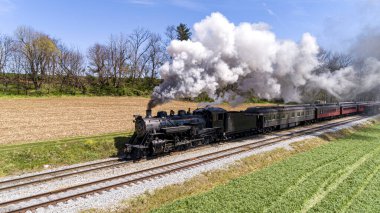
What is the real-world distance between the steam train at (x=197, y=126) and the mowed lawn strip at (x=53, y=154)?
1961mm

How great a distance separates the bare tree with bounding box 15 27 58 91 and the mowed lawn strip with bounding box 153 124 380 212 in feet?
175

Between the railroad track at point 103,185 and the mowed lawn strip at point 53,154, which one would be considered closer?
the railroad track at point 103,185

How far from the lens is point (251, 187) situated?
40.1 feet

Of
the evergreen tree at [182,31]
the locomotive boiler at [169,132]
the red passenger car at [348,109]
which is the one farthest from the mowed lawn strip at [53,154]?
the evergreen tree at [182,31]

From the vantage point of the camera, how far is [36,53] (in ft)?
191

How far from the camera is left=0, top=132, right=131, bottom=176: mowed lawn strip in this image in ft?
51.1

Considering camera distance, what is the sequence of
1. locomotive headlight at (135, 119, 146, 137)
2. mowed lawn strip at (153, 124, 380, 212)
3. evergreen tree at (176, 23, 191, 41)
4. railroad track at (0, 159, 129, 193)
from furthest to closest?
evergreen tree at (176, 23, 191, 41)
locomotive headlight at (135, 119, 146, 137)
railroad track at (0, 159, 129, 193)
mowed lawn strip at (153, 124, 380, 212)

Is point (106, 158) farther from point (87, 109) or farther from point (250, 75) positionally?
point (87, 109)

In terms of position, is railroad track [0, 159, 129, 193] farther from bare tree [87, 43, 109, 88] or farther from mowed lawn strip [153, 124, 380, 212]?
bare tree [87, 43, 109, 88]

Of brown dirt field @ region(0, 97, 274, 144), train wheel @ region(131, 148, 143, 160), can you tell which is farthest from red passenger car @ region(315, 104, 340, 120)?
train wheel @ region(131, 148, 143, 160)

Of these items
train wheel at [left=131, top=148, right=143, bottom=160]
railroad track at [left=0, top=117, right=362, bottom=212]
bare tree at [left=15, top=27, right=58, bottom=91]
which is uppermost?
bare tree at [left=15, top=27, right=58, bottom=91]

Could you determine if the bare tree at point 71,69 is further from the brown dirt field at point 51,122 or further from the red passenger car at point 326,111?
the red passenger car at point 326,111

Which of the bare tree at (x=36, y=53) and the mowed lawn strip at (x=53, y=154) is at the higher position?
the bare tree at (x=36, y=53)

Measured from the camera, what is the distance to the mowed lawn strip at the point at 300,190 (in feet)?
34.3
